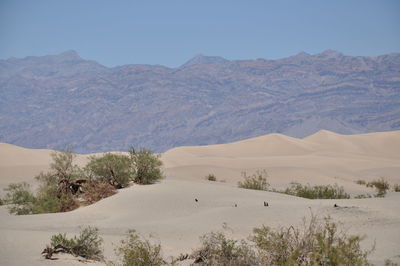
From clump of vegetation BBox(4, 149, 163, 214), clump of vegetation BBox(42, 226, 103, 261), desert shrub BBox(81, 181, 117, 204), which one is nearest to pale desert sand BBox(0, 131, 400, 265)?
clump of vegetation BBox(42, 226, 103, 261)

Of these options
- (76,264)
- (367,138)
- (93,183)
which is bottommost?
(76,264)

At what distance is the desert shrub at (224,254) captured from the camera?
7.25 metres

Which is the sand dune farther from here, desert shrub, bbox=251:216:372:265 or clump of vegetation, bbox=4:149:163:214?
desert shrub, bbox=251:216:372:265

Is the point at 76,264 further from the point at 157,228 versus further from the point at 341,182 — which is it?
the point at 341,182

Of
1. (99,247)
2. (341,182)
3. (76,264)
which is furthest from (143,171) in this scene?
(341,182)

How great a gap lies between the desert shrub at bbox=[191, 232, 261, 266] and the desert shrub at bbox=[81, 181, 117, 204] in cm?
941

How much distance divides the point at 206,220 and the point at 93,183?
7.01m

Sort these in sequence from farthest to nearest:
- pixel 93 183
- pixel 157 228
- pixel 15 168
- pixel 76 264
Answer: pixel 15 168 < pixel 93 183 < pixel 157 228 < pixel 76 264

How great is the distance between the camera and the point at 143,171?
68.6 ft

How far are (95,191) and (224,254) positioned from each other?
10881mm

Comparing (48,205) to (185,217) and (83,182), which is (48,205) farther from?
(185,217)

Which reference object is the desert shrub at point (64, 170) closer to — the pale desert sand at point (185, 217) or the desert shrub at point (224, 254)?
the pale desert sand at point (185, 217)

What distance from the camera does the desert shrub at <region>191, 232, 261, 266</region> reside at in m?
7.25

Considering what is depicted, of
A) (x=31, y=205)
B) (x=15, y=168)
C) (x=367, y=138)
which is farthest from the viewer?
(x=367, y=138)
